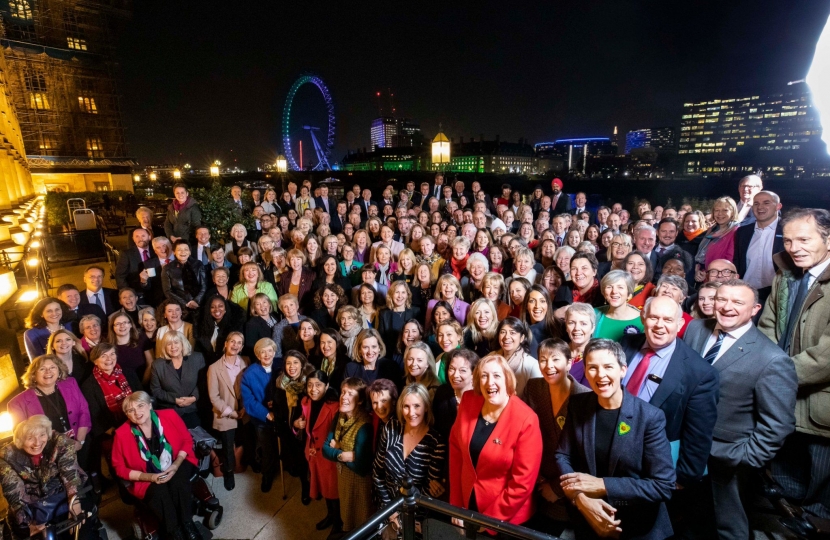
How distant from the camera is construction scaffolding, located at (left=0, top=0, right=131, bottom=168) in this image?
2808cm

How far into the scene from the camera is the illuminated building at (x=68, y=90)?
28156mm

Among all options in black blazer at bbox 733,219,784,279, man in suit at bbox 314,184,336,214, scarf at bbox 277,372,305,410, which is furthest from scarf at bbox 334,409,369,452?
man in suit at bbox 314,184,336,214

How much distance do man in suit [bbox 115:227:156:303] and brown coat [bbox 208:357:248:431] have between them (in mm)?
2717

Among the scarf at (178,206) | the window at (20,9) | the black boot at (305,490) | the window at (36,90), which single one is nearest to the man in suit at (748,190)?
the black boot at (305,490)

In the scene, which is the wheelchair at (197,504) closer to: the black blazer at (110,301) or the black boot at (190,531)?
the black boot at (190,531)

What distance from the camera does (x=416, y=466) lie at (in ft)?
9.33

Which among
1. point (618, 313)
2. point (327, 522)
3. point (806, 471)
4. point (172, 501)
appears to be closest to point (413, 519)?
point (327, 522)

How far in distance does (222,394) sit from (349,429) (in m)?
1.72

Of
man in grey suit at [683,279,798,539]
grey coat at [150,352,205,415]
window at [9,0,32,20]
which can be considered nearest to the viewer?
man in grey suit at [683,279,798,539]

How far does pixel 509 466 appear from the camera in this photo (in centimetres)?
250

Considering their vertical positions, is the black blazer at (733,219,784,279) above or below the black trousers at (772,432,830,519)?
above

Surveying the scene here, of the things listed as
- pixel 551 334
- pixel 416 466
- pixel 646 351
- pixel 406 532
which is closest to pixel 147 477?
pixel 416 466

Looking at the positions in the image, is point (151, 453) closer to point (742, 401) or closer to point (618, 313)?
point (618, 313)

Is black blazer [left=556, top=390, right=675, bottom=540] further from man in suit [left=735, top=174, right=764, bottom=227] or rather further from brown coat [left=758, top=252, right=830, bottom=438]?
man in suit [left=735, top=174, right=764, bottom=227]
